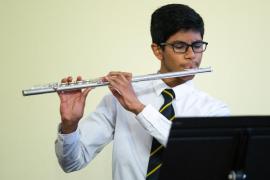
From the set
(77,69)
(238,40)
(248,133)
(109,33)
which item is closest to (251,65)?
(238,40)

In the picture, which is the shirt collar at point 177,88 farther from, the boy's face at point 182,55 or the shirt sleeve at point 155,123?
the shirt sleeve at point 155,123

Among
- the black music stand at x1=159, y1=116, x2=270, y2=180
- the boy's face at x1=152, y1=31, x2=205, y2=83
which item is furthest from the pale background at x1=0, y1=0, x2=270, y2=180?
the black music stand at x1=159, y1=116, x2=270, y2=180

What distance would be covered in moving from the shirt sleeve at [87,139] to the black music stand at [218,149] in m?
0.45

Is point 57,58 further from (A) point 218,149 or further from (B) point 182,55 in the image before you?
(A) point 218,149

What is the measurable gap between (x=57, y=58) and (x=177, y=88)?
0.78m

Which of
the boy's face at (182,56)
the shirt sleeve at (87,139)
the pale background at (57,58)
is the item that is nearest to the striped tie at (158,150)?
the boy's face at (182,56)

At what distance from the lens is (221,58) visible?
81.4 inches

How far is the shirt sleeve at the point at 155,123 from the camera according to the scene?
1.14 m

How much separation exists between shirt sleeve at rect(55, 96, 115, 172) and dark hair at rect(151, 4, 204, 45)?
0.31m

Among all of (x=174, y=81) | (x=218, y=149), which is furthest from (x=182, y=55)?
(x=218, y=149)

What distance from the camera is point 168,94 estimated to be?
128 centimetres

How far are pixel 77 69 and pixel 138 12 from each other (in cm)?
46

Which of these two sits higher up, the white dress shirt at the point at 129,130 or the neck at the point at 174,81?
the neck at the point at 174,81

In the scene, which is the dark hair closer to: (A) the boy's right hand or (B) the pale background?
(A) the boy's right hand
